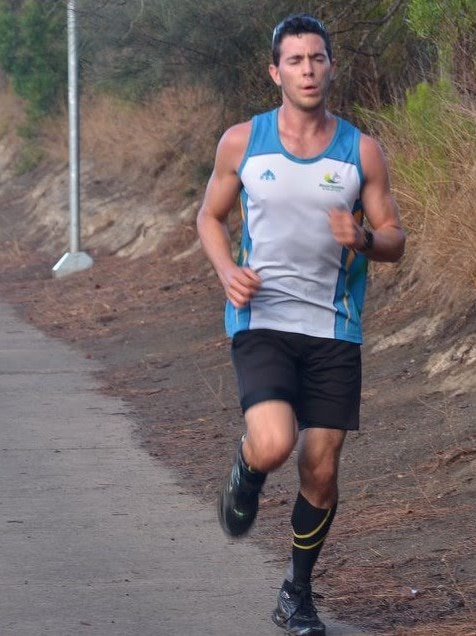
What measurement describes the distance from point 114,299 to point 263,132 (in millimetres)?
12327

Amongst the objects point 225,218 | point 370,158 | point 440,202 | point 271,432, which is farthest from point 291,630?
point 440,202

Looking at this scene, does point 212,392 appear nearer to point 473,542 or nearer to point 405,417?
point 405,417

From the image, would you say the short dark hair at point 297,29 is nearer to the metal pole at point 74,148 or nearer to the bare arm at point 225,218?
the bare arm at point 225,218

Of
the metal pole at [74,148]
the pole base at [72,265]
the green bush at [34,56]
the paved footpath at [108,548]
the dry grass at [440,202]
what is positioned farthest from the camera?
the green bush at [34,56]

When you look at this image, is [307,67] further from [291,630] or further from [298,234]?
[291,630]

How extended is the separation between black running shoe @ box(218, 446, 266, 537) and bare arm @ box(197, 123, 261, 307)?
647mm

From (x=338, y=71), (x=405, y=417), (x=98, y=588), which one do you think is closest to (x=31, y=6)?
(x=338, y=71)

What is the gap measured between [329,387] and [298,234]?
0.57m

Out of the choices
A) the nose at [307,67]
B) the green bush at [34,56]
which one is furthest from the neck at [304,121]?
the green bush at [34,56]

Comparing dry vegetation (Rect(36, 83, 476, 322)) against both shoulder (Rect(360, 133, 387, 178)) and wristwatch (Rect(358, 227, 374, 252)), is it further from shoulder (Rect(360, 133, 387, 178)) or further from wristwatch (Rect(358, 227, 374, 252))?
wristwatch (Rect(358, 227, 374, 252))

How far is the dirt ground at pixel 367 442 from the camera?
17.9 feet

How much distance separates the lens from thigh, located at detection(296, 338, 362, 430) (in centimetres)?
481

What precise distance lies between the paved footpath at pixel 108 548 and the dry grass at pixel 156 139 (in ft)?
30.2

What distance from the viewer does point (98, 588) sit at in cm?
559
